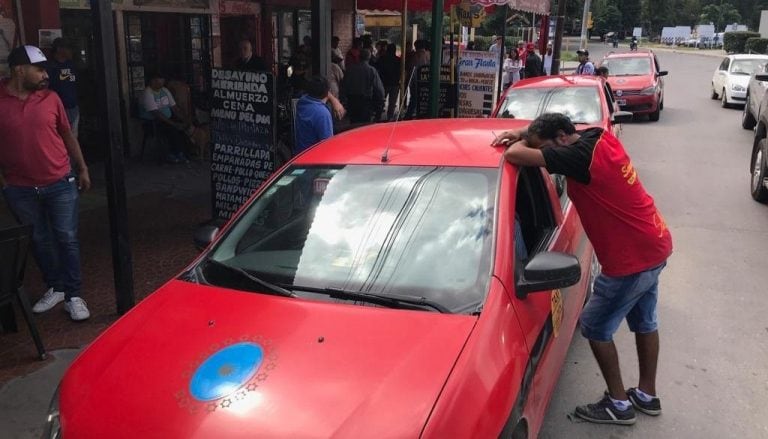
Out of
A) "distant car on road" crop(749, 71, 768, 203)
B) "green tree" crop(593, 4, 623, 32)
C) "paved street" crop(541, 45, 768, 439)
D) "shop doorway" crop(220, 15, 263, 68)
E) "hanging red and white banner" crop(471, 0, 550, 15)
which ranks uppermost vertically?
"green tree" crop(593, 4, 623, 32)

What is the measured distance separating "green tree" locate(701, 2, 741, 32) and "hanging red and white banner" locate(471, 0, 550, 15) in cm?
7959

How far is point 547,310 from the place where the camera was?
3090 mm

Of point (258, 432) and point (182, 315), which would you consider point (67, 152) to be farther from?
point (258, 432)

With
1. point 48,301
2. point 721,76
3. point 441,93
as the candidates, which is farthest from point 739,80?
point 48,301

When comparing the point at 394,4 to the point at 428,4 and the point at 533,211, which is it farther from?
the point at 533,211

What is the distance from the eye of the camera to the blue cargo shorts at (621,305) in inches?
139

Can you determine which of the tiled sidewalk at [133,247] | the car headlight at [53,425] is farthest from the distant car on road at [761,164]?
the car headlight at [53,425]

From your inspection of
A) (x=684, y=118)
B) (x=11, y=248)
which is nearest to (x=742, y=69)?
(x=684, y=118)

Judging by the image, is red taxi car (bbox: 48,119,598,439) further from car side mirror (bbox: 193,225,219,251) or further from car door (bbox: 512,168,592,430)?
car side mirror (bbox: 193,225,219,251)

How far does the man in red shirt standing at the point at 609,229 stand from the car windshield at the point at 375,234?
1.19 ft

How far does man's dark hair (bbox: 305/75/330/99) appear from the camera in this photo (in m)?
5.74

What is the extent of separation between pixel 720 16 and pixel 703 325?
90.5 m

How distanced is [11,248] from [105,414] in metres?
2.32

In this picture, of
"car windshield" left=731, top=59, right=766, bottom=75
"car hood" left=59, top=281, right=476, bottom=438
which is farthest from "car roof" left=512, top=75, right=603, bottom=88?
"car windshield" left=731, top=59, right=766, bottom=75
